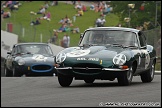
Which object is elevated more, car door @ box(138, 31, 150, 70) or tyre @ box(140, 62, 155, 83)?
car door @ box(138, 31, 150, 70)

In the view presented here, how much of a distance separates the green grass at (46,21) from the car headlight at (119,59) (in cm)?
2232

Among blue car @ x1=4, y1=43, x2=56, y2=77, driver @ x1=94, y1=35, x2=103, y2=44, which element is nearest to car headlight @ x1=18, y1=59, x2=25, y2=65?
blue car @ x1=4, y1=43, x2=56, y2=77

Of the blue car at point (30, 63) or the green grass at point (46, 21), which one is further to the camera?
the green grass at point (46, 21)

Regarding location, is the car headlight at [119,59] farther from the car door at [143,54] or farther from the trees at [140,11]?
the trees at [140,11]

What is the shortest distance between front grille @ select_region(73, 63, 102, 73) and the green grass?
22.3 metres

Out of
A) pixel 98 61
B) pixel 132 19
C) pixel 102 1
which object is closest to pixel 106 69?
pixel 98 61

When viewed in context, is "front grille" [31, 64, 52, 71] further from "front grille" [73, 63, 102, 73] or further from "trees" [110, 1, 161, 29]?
"trees" [110, 1, 161, 29]

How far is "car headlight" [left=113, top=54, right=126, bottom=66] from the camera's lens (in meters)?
13.5

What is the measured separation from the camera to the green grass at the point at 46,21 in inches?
1471

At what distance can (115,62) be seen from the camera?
13461 mm

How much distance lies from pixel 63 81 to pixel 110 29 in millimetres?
1788

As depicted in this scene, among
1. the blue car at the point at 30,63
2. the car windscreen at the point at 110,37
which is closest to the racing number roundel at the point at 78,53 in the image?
the car windscreen at the point at 110,37

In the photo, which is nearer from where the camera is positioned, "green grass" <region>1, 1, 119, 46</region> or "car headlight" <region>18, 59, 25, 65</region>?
"car headlight" <region>18, 59, 25, 65</region>

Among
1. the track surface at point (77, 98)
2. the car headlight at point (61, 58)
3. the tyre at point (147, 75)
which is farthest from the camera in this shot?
the tyre at point (147, 75)
